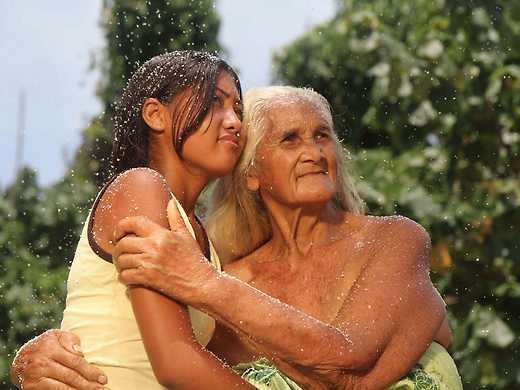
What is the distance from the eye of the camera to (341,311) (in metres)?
2.63

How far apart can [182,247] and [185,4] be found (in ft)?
27.8

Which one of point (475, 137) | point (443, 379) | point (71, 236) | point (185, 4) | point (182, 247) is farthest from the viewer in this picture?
point (185, 4)

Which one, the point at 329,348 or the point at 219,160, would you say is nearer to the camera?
the point at 329,348

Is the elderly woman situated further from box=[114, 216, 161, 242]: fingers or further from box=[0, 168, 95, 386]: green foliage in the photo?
box=[0, 168, 95, 386]: green foliage

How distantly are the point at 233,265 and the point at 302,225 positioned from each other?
0.25 m

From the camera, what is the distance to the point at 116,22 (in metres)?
10.7

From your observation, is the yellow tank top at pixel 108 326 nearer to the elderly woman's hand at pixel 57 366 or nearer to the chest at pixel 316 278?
the elderly woman's hand at pixel 57 366

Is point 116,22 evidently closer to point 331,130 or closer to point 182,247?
point 331,130

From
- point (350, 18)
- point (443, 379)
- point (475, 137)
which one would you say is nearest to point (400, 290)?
point (443, 379)

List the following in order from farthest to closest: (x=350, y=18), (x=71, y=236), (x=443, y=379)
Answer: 1. (x=71, y=236)
2. (x=350, y=18)
3. (x=443, y=379)

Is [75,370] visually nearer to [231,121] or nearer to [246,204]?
[231,121]

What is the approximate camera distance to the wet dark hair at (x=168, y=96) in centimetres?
253

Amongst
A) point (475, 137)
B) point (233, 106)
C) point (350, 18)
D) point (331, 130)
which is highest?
point (233, 106)

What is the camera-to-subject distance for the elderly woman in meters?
2.26
